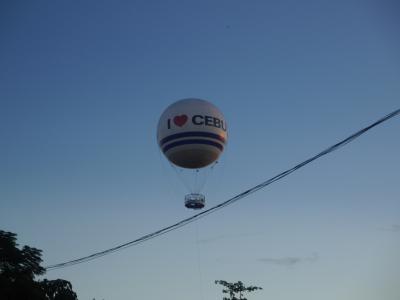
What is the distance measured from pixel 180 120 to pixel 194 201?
17.3ft

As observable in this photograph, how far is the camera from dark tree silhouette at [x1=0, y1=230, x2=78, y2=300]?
2403cm

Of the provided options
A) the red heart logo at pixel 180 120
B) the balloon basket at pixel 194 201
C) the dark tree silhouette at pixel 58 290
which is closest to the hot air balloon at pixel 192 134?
the red heart logo at pixel 180 120

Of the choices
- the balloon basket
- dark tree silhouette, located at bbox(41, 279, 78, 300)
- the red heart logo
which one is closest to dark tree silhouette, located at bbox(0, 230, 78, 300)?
dark tree silhouette, located at bbox(41, 279, 78, 300)

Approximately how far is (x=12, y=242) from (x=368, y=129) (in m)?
22.1

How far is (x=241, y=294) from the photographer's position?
39906 mm

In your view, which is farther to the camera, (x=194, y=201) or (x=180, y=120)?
(x=180, y=120)

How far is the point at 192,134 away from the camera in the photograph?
26594 millimetres

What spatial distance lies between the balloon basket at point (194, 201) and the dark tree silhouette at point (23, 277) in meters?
8.08

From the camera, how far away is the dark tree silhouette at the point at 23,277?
2403cm

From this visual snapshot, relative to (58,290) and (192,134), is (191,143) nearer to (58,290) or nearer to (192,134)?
(192,134)

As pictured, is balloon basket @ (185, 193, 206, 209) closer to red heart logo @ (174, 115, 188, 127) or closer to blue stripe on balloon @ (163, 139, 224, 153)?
blue stripe on balloon @ (163, 139, 224, 153)

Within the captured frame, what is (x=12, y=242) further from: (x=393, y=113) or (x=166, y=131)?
(x=393, y=113)

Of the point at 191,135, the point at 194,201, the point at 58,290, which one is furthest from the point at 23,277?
the point at 191,135

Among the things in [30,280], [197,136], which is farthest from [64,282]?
[197,136]
